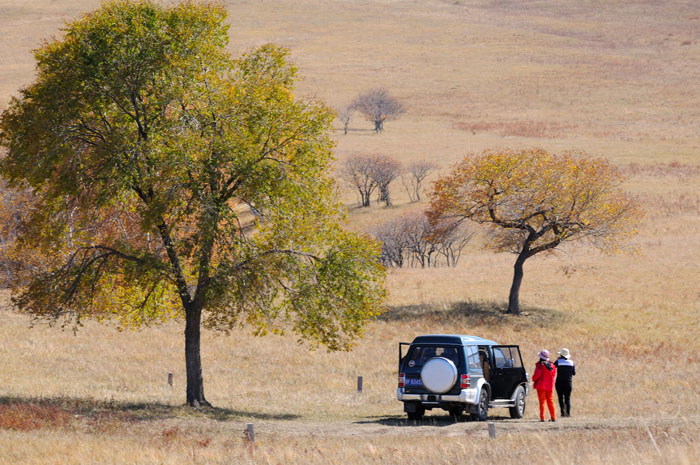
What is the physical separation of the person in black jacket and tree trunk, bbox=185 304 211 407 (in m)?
9.76

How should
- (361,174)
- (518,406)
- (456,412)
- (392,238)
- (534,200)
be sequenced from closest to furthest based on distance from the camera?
(456,412) → (518,406) → (534,200) → (392,238) → (361,174)

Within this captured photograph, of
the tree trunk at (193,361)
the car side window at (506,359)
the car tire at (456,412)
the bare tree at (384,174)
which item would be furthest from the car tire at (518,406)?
the bare tree at (384,174)

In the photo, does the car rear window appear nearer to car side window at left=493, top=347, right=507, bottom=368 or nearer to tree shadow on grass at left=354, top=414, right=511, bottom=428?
tree shadow on grass at left=354, top=414, right=511, bottom=428

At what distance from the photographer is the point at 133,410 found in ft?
67.5

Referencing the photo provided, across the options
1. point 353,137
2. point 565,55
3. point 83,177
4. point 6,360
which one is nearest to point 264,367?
point 6,360

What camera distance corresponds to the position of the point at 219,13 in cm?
2130

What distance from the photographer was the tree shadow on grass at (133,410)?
19.7 m

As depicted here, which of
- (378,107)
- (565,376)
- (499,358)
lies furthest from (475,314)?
(378,107)

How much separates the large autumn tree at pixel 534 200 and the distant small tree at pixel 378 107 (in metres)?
75.2

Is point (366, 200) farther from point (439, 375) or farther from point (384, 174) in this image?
point (439, 375)

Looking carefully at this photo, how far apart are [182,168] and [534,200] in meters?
23.2

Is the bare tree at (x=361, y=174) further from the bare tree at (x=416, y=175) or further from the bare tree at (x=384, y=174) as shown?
the bare tree at (x=416, y=175)

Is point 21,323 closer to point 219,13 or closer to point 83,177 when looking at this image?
point 83,177

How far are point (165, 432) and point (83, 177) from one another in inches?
285
